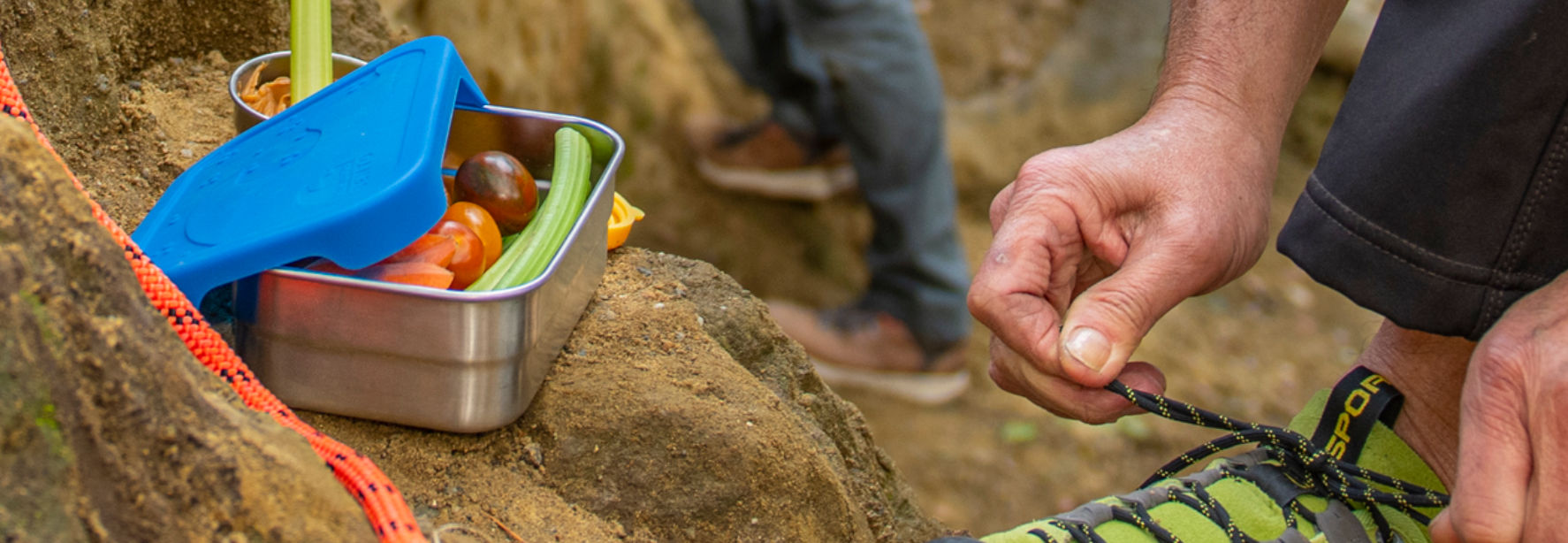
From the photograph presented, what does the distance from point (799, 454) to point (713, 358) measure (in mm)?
128

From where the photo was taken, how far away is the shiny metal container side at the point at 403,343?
0.77 metres

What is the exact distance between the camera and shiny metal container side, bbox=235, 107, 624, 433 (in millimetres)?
771

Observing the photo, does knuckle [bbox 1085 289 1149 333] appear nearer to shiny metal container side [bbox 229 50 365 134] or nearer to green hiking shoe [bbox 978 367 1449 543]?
green hiking shoe [bbox 978 367 1449 543]

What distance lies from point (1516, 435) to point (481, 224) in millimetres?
768

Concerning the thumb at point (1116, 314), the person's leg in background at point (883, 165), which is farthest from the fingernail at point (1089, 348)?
the person's leg in background at point (883, 165)

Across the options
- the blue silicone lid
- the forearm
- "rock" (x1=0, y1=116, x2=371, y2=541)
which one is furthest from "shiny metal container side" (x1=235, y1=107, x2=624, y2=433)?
the forearm

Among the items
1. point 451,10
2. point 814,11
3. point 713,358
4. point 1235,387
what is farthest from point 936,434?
point 713,358

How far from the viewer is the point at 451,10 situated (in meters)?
2.20

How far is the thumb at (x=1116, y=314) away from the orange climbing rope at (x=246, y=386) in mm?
548

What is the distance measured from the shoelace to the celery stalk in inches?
29.5

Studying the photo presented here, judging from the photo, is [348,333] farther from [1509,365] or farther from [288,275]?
[1509,365]

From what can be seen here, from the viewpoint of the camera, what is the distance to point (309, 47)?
1.01 m

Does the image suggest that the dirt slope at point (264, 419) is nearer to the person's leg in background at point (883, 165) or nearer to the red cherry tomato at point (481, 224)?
the red cherry tomato at point (481, 224)

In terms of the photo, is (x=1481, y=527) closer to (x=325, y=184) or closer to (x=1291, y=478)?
(x=1291, y=478)
